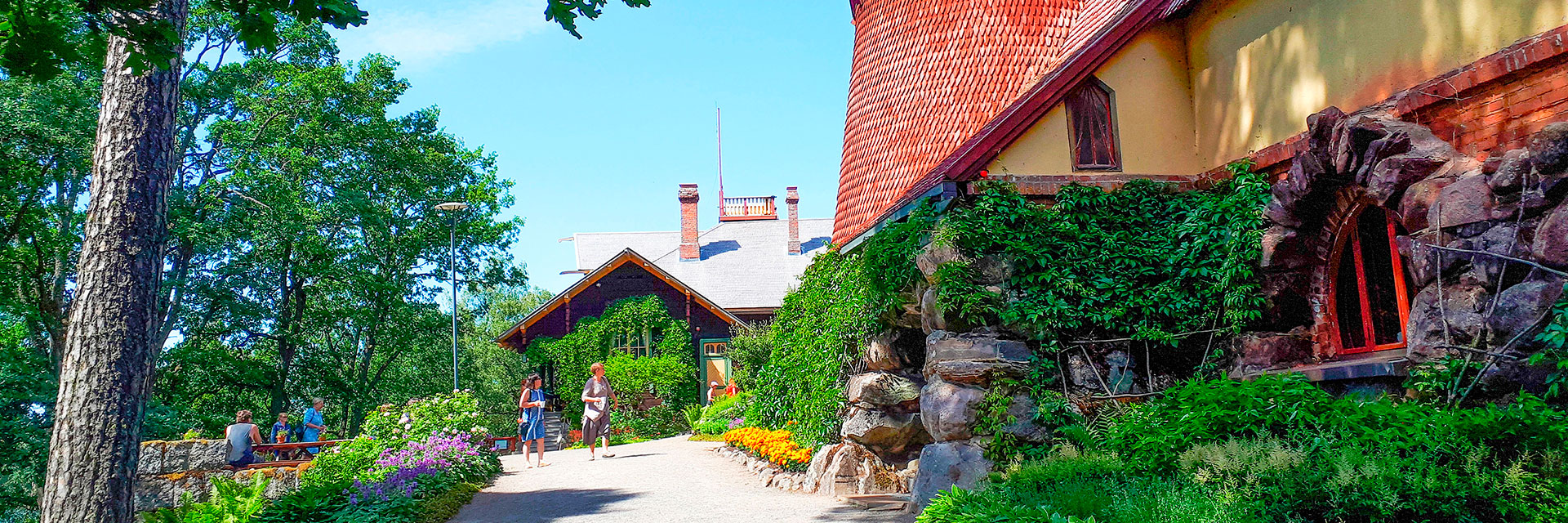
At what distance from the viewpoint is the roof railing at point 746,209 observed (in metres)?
40.8

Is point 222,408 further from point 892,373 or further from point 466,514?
point 892,373

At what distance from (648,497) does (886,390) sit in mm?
2911

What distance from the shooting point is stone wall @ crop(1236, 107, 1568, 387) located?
20.5ft

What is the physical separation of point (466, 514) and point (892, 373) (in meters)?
4.75

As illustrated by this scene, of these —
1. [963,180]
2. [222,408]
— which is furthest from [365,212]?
[963,180]

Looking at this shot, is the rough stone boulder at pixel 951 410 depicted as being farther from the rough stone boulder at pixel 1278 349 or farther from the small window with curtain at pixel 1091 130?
the small window with curtain at pixel 1091 130

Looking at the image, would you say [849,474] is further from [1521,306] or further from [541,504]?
[1521,306]

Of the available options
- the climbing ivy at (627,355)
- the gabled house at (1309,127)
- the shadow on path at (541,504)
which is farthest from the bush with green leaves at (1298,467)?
the climbing ivy at (627,355)

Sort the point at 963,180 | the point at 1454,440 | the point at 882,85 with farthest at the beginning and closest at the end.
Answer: the point at 882,85 < the point at 963,180 < the point at 1454,440

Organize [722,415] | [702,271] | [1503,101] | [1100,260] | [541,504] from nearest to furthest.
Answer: [1503,101], [1100,260], [541,504], [722,415], [702,271]

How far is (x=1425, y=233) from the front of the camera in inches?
275

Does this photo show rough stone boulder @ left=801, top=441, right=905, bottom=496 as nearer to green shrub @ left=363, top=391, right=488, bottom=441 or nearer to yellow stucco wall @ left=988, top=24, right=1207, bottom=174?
yellow stucco wall @ left=988, top=24, right=1207, bottom=174

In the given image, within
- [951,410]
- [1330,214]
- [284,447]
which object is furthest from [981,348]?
[284,447]

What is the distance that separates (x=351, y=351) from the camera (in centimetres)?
3200
